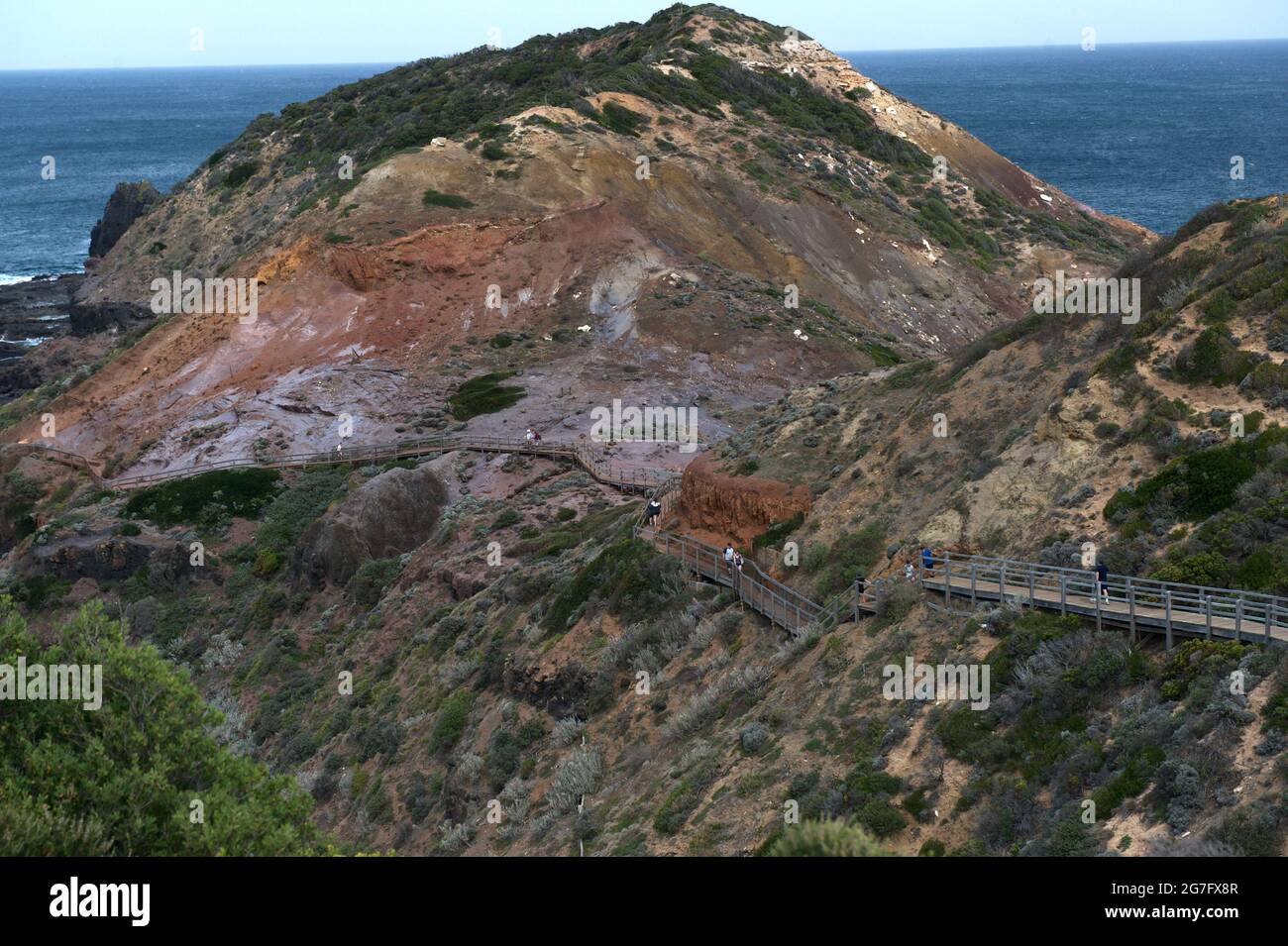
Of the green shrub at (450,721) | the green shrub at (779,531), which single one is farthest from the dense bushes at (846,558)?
the green shrub at (450,721)

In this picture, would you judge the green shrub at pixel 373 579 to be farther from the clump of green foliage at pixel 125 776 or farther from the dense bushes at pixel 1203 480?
the dense bushes at pixel 1203 480

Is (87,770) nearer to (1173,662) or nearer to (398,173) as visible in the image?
(1173,662)

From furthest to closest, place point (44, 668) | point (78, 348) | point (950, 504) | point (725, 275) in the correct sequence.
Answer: point (78, 348) < point (725, 275) < point (950, 504) < point (44, 668)

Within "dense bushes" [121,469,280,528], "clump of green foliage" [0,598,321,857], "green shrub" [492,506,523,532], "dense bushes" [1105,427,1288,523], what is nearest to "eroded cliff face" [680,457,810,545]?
"dense bushes" [1105,427,1288,523]

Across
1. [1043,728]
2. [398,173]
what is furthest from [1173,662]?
[398,173]

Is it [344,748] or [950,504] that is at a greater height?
[950,504]

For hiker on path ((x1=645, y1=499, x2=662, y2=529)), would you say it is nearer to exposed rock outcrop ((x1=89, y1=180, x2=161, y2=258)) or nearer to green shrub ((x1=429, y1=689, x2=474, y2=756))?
green shrub ((x1=429, y1=689, x2=474, y2=756))

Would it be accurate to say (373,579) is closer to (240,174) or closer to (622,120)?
(622,120)
